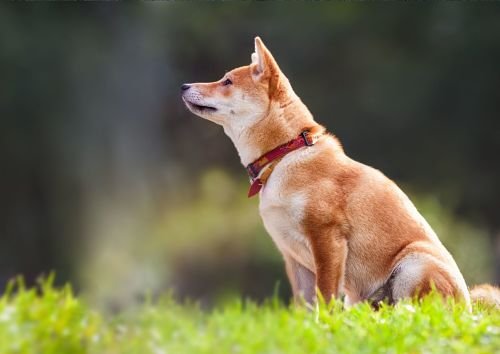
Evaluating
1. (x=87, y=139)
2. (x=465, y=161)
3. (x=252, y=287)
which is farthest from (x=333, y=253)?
(x=465, y=161)

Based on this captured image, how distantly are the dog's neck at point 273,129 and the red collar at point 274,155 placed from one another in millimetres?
37

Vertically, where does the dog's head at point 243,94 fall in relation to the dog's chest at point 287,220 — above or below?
above

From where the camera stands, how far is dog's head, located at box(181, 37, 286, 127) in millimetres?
6402

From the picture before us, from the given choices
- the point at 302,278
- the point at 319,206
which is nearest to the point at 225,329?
the point at 319,206

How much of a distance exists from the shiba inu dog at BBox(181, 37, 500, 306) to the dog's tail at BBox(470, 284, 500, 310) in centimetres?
26

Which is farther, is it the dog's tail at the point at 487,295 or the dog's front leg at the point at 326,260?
the dog's tail at the point at 487,295

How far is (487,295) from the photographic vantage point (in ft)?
21.3

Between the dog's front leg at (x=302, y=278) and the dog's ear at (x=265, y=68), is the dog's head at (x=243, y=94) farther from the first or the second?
the dog's front leg at (x=302, y=278)

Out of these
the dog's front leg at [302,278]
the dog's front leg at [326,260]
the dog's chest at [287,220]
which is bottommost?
the dog's front leg at [302,278]

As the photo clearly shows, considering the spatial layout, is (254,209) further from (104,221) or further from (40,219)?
(40,219)

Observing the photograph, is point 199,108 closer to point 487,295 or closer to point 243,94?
point 243,94

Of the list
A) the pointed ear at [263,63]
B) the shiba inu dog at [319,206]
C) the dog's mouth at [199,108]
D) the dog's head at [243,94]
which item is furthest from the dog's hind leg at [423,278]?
the dog's mouth at [199,108]

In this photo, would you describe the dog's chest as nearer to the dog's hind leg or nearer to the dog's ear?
the dog's hind leg

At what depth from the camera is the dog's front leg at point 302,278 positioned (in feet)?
20.7
